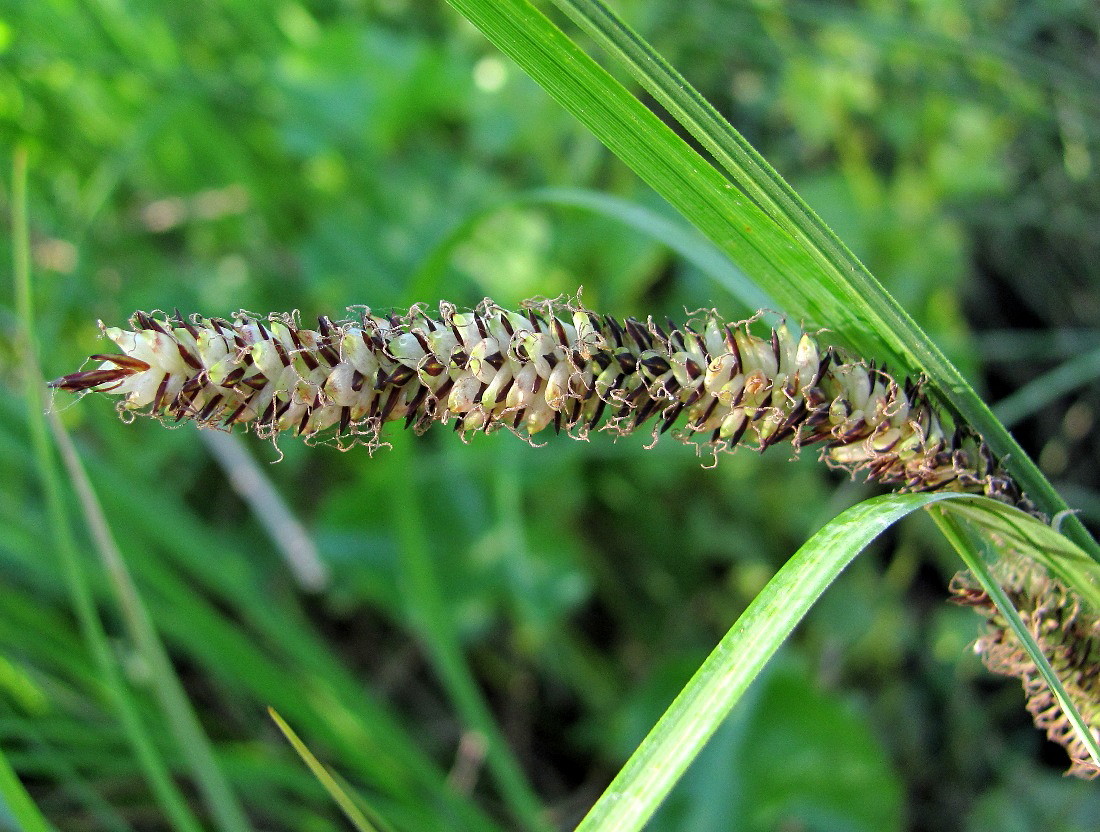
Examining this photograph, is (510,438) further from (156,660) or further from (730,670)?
(730,670)

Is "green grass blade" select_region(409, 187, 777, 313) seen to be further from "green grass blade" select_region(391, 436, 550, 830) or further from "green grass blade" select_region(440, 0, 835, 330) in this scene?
"green grass blade" select_region(391, 436, 550, 830)

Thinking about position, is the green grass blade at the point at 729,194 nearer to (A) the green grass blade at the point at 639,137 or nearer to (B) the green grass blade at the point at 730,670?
(A) the green grass blade at the point at 639,137

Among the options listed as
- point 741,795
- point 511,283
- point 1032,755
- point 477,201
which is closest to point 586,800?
point 741,795

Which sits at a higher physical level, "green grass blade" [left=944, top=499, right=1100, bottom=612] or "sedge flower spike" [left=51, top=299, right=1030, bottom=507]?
"sedge flower spike" [left=51, top=299, right=1030, bottom=507]

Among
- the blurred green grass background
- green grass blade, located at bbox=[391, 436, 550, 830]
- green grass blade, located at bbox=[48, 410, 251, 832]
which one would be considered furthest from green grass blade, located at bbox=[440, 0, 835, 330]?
the blurred green grass background

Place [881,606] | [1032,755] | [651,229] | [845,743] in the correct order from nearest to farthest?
1. [651,229]
2. [845,743]
3. [1032,755]
4. [881,606]

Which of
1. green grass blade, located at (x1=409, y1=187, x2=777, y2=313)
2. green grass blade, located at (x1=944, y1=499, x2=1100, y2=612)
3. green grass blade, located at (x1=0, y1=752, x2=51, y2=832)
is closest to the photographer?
green grass blade, located at (x1=944, y1=499, x2=1100, y2=612)

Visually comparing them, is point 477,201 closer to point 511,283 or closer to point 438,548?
point 511,283
